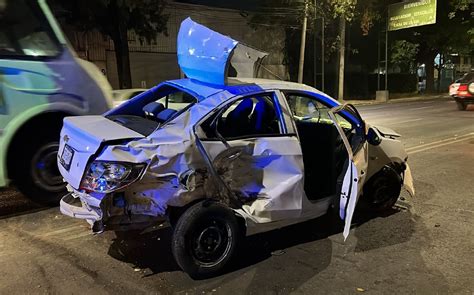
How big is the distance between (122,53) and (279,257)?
1750 cm

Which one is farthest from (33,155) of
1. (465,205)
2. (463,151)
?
(463,151)

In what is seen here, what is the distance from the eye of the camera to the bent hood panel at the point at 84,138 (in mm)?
3783

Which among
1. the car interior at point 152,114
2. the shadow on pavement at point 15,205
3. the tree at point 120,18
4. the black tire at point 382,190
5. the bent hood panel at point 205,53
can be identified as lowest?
the shadow on pavement at point 15,205

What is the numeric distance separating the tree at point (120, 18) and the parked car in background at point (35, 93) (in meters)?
11.9

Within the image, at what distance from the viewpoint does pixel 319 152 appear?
497cm

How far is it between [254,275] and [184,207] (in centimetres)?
83

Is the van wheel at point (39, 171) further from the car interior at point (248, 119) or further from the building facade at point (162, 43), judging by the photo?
the building facade at point (162, 43)

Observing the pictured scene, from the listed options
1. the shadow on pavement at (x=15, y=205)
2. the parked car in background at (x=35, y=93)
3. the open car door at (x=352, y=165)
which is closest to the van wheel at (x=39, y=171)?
the parked car in background at (x=35, y=93)

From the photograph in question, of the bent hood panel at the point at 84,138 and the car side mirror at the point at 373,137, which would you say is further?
the car side mirror at the point at 373,137

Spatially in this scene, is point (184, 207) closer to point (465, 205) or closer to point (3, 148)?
point (3, 148)

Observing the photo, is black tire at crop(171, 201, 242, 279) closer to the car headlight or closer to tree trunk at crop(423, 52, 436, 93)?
the car headlight

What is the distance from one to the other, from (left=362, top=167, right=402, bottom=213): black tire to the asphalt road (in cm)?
16

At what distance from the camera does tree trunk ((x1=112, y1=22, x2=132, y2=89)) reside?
1920cm

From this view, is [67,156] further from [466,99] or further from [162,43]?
[162,43]
